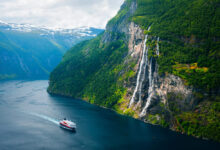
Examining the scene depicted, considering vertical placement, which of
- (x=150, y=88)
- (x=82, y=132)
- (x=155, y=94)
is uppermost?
(x=150, y=88)

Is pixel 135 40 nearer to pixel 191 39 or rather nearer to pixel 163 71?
pixel 191 39

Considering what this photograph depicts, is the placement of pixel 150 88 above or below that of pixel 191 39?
below

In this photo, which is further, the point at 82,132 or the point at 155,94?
the point at 155,94

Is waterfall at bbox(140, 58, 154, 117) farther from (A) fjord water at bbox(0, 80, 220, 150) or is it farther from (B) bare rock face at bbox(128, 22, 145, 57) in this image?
(B) bare rock face at bbox(128, 22, 145, 57)

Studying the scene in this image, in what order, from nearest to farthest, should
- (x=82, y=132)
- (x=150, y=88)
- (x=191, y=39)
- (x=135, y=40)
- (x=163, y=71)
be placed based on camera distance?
(x=82, y=132), (x=163, y=71), (x=150, y=88), (x=191, y=39), (x=135, y=40)

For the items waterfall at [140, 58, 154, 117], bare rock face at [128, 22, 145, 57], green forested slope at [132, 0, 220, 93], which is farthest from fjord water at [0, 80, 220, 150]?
bare rock face at [128, 22, 145, 57]

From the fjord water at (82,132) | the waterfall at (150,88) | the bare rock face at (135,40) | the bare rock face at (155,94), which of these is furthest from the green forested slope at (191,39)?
the fjord water at (82,132)

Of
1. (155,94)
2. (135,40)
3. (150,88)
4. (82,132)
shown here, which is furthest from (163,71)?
(82,132)
